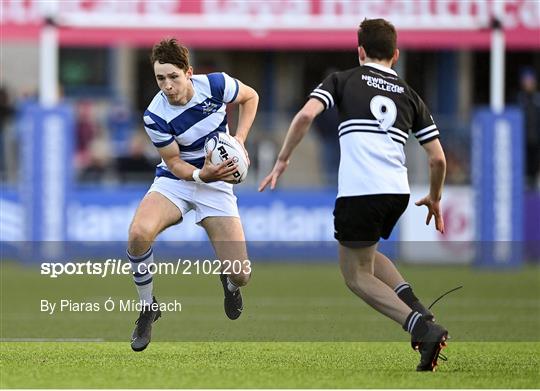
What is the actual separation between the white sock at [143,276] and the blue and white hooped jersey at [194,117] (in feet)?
2.00

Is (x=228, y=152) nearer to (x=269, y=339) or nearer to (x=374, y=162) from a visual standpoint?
(x=374, y=162)

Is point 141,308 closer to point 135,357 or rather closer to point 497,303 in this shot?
point 135,357

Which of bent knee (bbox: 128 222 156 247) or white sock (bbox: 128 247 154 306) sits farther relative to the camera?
white sock (bbox: 128 247 154 306)

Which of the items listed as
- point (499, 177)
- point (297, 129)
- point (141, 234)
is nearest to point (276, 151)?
point (499, 177)

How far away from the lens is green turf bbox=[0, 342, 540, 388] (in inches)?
307

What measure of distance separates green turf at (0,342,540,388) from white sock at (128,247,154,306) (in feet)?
1.27

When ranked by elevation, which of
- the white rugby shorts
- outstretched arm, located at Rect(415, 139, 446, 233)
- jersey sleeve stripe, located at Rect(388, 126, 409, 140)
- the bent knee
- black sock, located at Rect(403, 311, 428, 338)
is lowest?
black sock, located at Rect(403, 311, 428, 338)

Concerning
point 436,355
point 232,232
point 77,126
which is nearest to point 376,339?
point 232,232

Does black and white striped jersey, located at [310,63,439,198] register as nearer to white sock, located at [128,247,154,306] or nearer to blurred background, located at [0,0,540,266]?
white sock, located at [128,247,154,306]

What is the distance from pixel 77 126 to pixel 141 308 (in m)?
13.0

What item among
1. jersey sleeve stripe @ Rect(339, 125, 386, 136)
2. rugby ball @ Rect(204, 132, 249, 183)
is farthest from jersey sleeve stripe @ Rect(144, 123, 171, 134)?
jersey sleeve stripe @ Rect(339, 125, 386, 136)

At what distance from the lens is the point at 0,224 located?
62.8 ft

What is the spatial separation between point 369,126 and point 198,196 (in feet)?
5.29

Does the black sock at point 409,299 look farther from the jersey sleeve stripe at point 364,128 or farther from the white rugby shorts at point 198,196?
the white rugby shorts at point 198,196
